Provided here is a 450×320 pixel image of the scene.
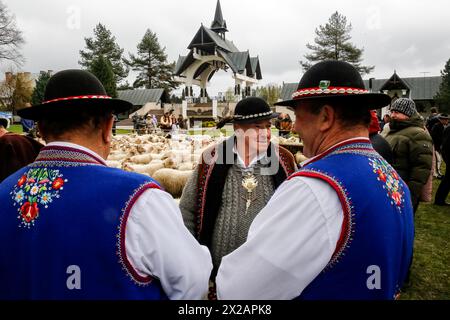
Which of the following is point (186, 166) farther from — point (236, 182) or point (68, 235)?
point (68, 235)

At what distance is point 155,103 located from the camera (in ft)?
157

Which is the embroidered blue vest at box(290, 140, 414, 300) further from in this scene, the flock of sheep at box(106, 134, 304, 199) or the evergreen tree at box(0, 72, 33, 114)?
the evergreen tree at box(0, 72, 33, 114)

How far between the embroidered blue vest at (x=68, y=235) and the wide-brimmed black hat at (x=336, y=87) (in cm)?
83

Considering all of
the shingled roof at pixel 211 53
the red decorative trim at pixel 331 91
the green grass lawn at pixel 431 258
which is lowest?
the green grass lawn at pixel 431 258

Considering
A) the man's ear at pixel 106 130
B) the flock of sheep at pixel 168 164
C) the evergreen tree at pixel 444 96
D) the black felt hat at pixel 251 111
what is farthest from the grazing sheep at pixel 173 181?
the evergreen tree at pixel 444 96

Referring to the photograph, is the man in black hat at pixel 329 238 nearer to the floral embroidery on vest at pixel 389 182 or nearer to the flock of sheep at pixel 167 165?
the floral embroidery on vest at pixel 389 182

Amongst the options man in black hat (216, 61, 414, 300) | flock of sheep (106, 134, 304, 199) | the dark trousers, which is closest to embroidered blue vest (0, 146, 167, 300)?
man in black hat (216, 61, 414, 300)

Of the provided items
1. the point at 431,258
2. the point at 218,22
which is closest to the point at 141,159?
the point at 431,258

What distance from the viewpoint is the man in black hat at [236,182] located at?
2.58 metres

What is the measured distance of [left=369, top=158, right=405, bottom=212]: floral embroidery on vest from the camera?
52.7 inches

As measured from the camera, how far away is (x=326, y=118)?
1471mm

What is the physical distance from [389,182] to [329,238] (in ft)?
1.25

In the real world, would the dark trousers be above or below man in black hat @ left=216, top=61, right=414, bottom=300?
below

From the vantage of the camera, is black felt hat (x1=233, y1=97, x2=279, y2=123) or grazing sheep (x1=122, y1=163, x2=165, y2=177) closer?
black felt hat (x1=233, y1=97, x2=279, y2=123)
